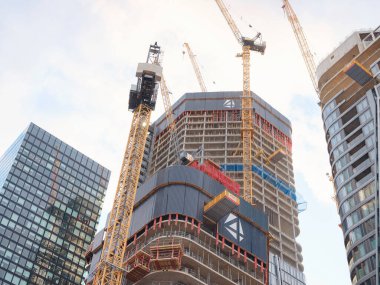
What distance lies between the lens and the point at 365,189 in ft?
337

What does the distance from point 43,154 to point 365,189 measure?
414 ft

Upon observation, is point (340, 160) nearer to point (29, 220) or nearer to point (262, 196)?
point (262, 196)

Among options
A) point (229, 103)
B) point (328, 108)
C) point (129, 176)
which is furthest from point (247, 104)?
point (129, 176)

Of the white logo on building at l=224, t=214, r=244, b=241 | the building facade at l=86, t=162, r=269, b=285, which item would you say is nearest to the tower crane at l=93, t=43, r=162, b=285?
the building facade at l=86, t=162, r=269, b=285

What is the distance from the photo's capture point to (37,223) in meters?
182

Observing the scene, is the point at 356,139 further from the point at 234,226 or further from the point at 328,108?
the point at 234,226

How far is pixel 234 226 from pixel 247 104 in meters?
59.6

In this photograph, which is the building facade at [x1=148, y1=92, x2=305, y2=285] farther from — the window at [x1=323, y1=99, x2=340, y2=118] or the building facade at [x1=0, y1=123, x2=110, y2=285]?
the building facade at [x1=0, y1=123, x2=110, y2=285]

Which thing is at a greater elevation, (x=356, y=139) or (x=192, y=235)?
(x=356, y=139)

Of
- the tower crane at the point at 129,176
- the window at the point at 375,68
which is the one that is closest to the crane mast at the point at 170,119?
the tower crane at the point at 129,176

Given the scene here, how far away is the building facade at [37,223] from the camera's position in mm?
170125

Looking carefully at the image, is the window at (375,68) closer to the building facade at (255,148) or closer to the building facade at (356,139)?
the building facade at (356,139)

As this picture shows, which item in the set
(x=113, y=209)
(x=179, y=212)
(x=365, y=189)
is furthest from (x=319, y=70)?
(x=113, y=209)

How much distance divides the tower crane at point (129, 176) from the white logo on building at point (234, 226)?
19.6 m
